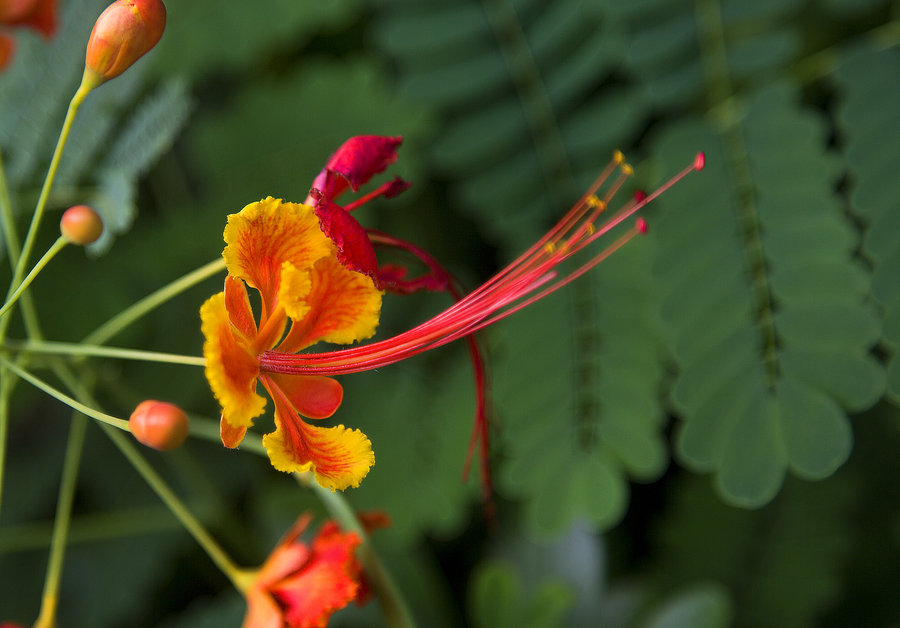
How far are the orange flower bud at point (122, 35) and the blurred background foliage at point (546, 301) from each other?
283mm

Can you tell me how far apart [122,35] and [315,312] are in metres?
0.42

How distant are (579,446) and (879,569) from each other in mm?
990

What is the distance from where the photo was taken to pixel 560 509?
152 centimetres

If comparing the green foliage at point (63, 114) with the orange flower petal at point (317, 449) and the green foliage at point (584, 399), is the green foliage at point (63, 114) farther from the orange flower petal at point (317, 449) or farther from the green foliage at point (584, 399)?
the green foliage at point (584, 399)

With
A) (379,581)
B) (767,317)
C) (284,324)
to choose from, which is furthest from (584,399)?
(284,324)

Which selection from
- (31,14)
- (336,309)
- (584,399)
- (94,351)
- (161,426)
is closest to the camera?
(161,426)

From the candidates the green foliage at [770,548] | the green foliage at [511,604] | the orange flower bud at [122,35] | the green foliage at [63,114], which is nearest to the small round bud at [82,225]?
the orange flower bud at [122,35]

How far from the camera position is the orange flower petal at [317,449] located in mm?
921

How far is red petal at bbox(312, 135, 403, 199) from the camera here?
3.32ft

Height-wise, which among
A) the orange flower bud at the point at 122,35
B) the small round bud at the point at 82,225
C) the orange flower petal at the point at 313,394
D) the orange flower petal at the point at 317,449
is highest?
the orange flower bud at the point at 122,35

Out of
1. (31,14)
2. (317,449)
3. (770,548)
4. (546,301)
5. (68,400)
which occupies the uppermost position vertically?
(31,14)

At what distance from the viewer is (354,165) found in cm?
102

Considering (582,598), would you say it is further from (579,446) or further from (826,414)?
(826,414)

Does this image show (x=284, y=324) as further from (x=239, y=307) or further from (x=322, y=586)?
(x=322, y=586)
